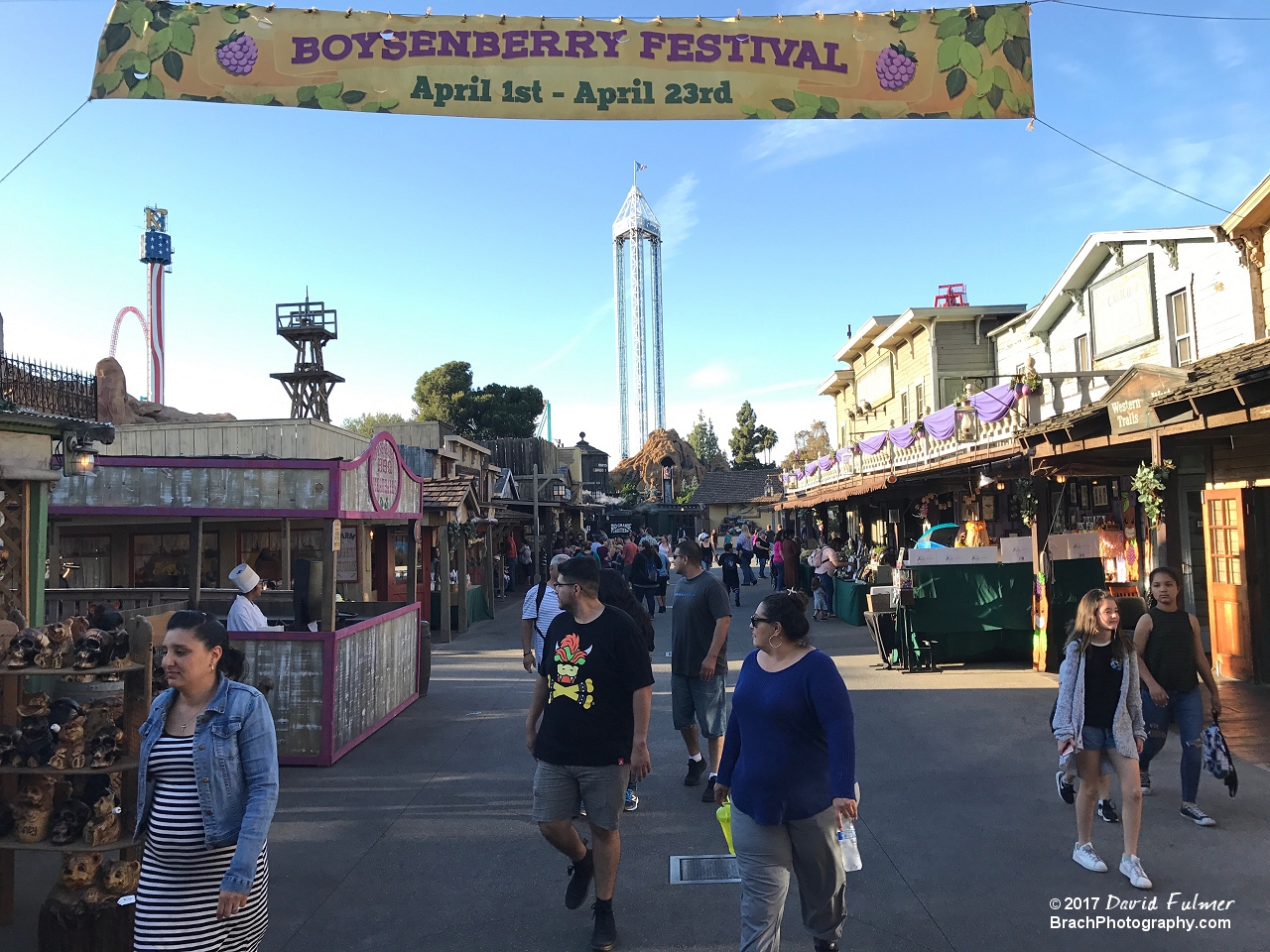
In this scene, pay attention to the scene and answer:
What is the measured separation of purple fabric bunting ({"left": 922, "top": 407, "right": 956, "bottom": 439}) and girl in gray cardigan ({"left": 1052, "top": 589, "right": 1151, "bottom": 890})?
9.85 meters

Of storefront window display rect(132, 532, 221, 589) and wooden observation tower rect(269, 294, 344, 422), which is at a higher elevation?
wooden observation tower rect(269, 294, 344, 422)

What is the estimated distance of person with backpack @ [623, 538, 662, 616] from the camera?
14.6 meters

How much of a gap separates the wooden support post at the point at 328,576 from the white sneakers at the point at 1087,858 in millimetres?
5738

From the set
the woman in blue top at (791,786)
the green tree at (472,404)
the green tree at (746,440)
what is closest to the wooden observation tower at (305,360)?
the green tree at (472,404)

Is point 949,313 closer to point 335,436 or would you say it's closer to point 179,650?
point 335,436

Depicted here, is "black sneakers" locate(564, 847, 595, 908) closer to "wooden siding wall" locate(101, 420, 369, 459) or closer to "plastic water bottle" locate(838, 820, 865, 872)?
"plastic water bottle" locate(838, 820, 865, 872)

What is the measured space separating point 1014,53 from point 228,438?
1651 centimetres

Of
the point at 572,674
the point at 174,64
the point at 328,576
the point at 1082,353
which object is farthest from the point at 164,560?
the point at 1082,353

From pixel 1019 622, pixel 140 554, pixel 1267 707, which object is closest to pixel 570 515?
pixel 140 554

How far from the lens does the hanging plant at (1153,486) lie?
8508mm

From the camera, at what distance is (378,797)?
6398 millimetres

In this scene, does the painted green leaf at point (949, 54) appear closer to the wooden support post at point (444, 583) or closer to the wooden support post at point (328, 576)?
the wooden support post at point (328, 576)

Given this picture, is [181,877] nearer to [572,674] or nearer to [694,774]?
[572,674]

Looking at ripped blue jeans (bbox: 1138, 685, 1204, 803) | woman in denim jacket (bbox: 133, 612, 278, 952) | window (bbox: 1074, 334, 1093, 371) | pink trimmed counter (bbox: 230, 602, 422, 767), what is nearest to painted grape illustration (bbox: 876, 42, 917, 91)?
ripped blue jeans (bbox: 1138, 685, 1204, 803)
